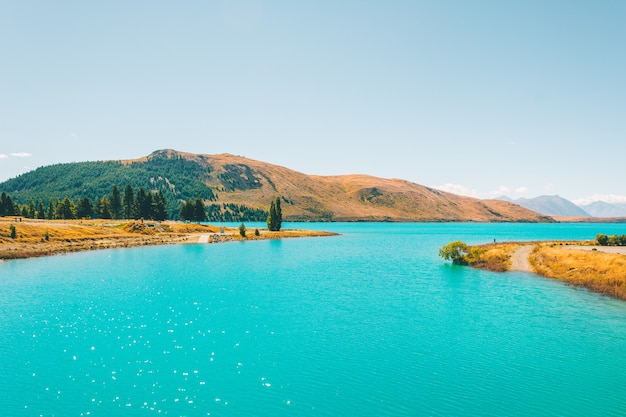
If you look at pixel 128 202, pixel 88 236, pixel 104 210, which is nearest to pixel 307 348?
pixel 88 236

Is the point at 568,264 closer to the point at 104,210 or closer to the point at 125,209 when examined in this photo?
the point at 125,209

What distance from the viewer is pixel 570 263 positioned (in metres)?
62.1

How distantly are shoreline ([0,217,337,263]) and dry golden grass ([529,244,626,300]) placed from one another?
9642 cm

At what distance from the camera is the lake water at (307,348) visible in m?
21.3

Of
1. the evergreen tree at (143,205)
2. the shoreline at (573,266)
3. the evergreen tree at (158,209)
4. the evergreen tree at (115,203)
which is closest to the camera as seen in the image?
the shoreline at (573,266)

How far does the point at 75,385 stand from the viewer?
75.9 feet

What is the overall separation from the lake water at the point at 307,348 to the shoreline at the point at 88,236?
35.0 m

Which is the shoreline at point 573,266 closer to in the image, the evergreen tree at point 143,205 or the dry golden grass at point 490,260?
the dry golden grass at point 490,260

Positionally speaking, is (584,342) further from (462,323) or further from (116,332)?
(116,332)

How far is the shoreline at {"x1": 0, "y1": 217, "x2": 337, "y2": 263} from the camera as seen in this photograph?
87188 mm

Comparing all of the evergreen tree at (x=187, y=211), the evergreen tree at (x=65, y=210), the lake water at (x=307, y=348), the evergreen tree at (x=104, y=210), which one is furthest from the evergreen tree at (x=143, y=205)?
the lake water at (x=307, y=348)

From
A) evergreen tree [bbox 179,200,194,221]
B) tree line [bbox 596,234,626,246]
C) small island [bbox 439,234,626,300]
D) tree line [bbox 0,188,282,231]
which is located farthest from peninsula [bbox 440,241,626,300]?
evergreen tree [bbox 179,200,194,221]

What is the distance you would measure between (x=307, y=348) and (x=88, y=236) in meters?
104

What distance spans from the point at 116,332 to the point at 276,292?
2144 centimetres
